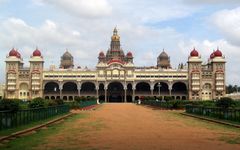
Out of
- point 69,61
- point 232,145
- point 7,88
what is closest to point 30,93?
point 7,88

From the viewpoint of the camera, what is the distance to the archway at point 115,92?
117 meters

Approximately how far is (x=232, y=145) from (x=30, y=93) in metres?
104

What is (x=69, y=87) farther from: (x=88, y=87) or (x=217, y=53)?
(x=217, y=53)

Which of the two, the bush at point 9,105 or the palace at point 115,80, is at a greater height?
the palace at point 115,80

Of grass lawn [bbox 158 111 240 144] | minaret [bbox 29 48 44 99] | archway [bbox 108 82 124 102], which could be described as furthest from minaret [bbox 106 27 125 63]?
grass lawn [bbox 158 111 240 144]

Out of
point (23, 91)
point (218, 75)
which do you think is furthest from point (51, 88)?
point (218, 75)

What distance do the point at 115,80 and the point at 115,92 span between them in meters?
4.50

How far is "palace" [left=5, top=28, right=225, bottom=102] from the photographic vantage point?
11319cm

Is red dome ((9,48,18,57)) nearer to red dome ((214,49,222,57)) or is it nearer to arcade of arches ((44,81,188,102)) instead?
arcade of arches ((44,81,188,102))

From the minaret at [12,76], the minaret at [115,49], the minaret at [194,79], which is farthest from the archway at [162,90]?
the minaret at [12,76]

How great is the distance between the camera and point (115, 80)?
114 meters

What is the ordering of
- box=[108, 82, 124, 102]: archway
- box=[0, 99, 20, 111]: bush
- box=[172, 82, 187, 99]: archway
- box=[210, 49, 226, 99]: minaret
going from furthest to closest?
box=[108, 82, 124, 102]: archway
box=[172, 82, 187, 99]: archway
box=[210, 49, 226, 99]: minaret
box=[0, 99, 20, 111]: bush

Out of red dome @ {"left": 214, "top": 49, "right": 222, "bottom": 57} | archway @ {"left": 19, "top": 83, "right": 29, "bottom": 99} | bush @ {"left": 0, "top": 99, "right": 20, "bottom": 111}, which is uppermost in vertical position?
red dome @ {"left": 214, "top": 49, "right": 222, "bottom": 57}

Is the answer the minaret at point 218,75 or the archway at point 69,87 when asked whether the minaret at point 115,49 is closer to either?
the archway at point 69,87
